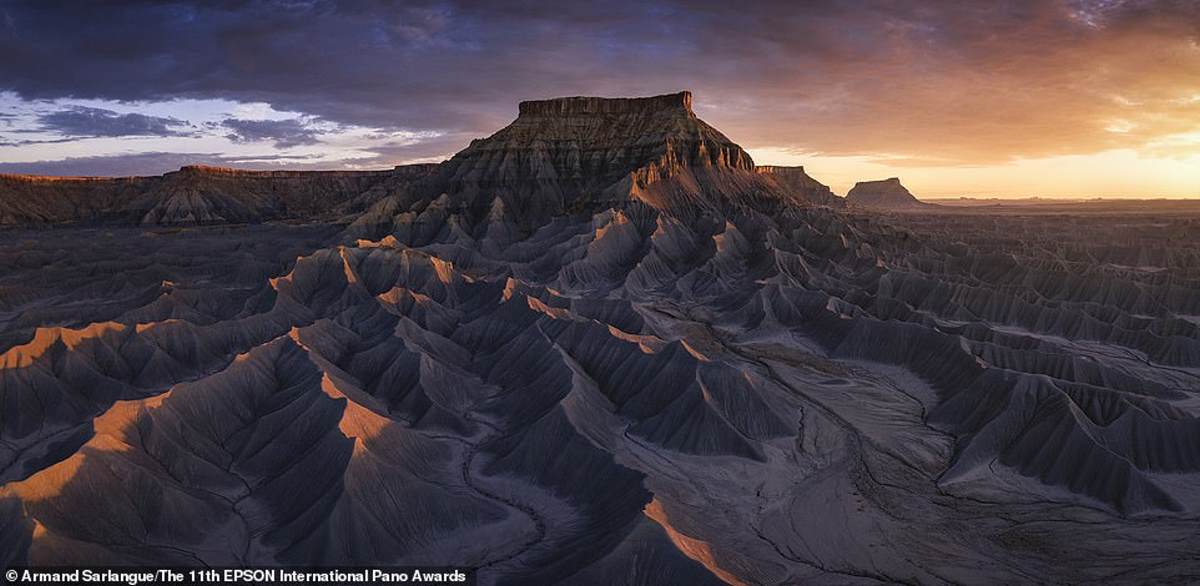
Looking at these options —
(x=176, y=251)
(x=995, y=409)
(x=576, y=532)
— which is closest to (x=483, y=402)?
(x=576, y=532)

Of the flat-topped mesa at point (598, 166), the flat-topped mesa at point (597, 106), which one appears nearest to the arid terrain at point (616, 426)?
the flat-topped mesa at point (598, 166)

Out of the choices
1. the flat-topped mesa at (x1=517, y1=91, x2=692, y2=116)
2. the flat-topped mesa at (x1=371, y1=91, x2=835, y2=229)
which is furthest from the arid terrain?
the flat-topped mesa at (x1=517, y1=91, x2=692, y2=116)

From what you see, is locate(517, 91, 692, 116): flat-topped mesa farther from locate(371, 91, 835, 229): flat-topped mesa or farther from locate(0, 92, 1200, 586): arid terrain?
locate(0, 92, 1200, 586): arid terrain

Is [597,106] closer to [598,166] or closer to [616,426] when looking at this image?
[598,166]

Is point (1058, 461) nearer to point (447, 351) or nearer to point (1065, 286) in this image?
point (447, 351)

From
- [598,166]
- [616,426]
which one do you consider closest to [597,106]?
[598,166]

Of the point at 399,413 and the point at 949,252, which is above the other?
the point at 949,252
